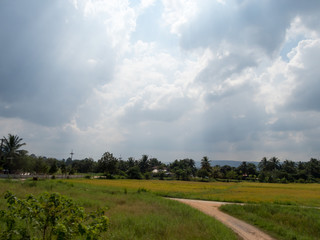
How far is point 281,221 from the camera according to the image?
15.4 m

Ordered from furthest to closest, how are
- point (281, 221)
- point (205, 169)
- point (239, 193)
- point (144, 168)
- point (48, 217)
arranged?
point (144, 168) < point (205, 169) < point (239, 193) < point (281, 221) < point (48, 217)

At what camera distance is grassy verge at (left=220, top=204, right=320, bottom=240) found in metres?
12.7

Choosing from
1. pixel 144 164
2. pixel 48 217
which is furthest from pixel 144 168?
pixel 48 217

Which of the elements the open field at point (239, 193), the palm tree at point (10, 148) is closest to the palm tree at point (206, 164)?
the open field at point (239, 193)

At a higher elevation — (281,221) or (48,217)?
(48,217)

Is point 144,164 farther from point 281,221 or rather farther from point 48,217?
point 48,217

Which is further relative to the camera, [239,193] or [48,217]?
[239,193]

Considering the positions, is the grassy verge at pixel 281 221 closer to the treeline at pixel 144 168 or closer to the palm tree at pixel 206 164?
the treeline at pixel 144 168

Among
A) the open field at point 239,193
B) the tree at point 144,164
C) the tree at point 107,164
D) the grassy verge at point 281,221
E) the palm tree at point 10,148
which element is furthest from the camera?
the tree at point 144,164

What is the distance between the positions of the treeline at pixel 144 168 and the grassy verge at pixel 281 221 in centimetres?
4776

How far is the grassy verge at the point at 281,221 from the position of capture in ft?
41.6

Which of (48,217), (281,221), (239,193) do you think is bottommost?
(239,193)

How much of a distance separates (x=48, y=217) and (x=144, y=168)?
4028 inches

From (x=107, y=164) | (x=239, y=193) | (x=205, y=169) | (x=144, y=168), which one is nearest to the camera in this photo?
(x=239, y=193)
